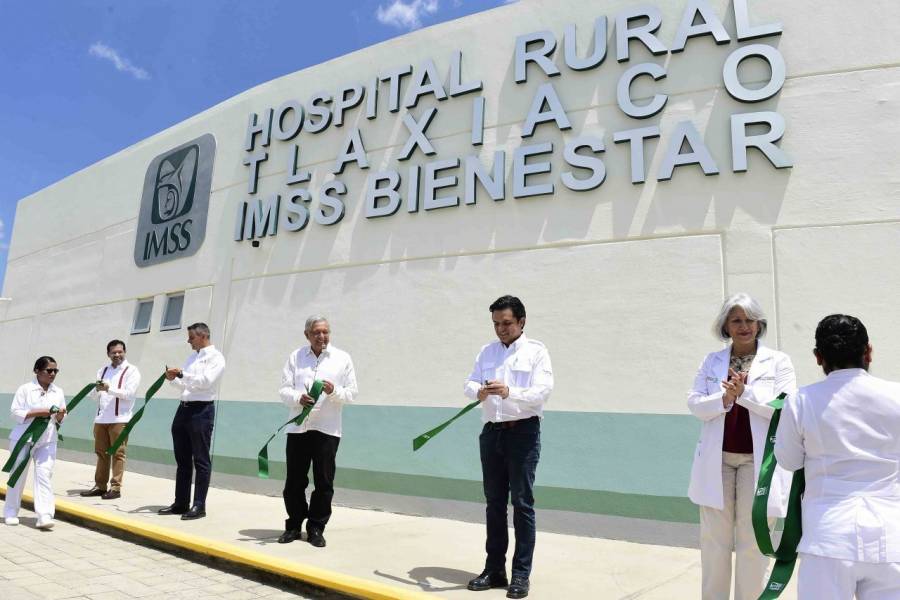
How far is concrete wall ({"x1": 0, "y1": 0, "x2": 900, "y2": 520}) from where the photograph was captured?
6.08 metres

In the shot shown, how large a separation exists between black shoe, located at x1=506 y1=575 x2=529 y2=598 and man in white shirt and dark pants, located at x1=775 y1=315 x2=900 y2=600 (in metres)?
2.05

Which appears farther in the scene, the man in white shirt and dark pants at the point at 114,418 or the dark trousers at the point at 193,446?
the man in white shirt and dark pants at the point at 114,418

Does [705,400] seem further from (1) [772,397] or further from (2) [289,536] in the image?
(2) [289,536]

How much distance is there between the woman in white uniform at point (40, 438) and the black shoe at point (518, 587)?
4.48m

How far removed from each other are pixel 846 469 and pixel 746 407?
1.01 m

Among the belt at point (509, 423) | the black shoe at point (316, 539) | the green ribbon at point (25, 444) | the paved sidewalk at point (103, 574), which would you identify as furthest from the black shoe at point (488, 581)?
Answer: the green ribbon at point (25, 444)

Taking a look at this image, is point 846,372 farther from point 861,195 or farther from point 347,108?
point 347,108

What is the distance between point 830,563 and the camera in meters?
2.44

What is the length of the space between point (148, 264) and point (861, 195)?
10.3 metres

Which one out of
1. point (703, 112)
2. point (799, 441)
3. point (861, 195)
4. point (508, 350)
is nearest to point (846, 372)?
point (799, 441)

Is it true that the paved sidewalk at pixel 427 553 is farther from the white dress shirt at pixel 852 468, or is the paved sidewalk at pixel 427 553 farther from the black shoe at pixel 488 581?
the white dress shirt at pixel 852 468

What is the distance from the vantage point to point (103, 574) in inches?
189

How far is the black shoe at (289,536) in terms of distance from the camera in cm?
559

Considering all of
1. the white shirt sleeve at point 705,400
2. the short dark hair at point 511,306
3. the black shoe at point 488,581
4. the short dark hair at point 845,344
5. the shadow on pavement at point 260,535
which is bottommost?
the shadow on pavement at point 260,535
